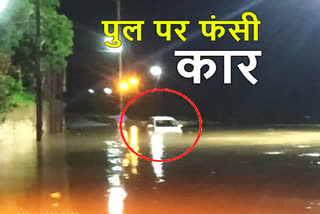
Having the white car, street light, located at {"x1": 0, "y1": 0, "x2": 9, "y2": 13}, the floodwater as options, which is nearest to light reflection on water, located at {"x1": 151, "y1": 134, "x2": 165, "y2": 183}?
the floodwater

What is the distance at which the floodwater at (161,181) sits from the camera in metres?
10.8

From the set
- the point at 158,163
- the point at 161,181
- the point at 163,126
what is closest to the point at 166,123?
the point at 163,126

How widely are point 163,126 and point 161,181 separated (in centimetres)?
2325

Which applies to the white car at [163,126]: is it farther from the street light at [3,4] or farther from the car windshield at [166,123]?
the street light at [3,4]

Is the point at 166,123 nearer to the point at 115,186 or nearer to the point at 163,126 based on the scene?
the point at 163,126

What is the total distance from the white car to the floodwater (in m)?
12.9

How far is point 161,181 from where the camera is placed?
1448cm

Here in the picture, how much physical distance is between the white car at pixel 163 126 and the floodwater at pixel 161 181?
42.2ft

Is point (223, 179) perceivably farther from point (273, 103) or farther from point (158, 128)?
point (273, 103)

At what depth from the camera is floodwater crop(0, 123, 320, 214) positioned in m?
10.8

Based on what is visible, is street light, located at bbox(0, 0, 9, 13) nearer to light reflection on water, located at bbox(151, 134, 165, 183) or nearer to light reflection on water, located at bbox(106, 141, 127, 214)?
light reflection on water, located at bbox(106, 141, 127, 214)

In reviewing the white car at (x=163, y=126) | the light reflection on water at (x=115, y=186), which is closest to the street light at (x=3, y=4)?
the light reflection on water at (x=115, y=186)

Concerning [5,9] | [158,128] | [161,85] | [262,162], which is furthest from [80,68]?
[262,162]

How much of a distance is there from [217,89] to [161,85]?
Result: 653 cm
